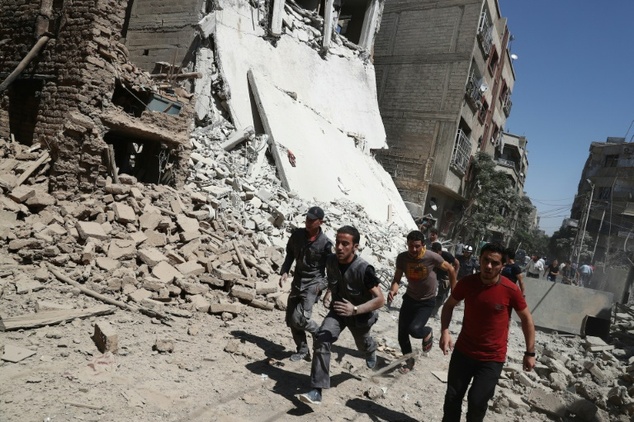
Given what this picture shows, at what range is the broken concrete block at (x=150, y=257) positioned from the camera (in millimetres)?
5645

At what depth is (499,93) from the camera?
30.4m

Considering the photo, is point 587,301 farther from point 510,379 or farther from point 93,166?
point 93,166

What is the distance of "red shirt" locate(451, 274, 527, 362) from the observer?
3072 millimetres

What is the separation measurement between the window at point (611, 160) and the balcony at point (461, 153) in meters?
23.3

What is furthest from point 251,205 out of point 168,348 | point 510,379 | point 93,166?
point 510,379

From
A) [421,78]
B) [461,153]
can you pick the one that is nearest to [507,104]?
[461,153]

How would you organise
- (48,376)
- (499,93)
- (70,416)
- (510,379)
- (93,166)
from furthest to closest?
(499,93), (93,166), (510,379), (48,376), (70,416)

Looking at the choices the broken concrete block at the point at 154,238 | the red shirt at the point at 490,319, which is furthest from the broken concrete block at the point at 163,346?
the red shirt at the point at 490,319

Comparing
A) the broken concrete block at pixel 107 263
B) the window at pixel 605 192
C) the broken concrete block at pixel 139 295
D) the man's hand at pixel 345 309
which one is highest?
the window at pixel 605 192

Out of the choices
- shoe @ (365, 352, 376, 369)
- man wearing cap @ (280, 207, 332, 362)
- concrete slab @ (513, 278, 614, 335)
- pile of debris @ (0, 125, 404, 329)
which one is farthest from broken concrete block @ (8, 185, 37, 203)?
concrete slab @ (513, 278, 614, 335)

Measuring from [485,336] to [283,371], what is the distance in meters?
2.19

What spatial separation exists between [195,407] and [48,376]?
1.23 meters

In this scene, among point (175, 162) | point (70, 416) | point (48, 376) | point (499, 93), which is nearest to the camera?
point (70, 416)

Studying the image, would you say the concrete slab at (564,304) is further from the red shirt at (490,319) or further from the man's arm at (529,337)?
the red shirt at (490,319)
